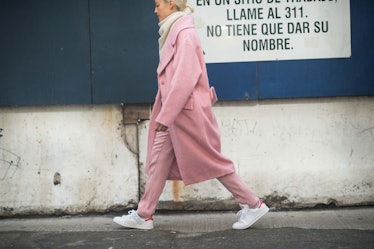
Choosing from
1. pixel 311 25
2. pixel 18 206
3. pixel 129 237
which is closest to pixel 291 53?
pixel 311 25

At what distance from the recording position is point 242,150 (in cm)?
638

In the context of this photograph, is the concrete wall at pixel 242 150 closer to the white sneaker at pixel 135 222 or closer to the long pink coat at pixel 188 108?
Answer: the white sneaker at pixel 135 222

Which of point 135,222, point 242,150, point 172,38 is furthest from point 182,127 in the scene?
point 242,150

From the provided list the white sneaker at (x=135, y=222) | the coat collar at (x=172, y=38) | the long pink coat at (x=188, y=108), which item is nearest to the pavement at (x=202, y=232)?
the white sneaker at (x=135, y=222)

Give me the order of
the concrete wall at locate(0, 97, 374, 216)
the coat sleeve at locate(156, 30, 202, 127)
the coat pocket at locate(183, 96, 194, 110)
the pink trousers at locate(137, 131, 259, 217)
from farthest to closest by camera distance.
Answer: the concrete wall at locate(0, 97, 374, 216), the pink trousers at locate(137, 131, 259, 217), the coat pocket at locate(183, 96, 194, 110), the coat sleeve at locate(156, 30, 202, 127)

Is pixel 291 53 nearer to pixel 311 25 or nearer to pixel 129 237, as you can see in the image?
pixel 311 25

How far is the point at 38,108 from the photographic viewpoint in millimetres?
6387

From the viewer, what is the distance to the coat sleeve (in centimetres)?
529

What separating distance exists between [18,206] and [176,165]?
1600 millimetres

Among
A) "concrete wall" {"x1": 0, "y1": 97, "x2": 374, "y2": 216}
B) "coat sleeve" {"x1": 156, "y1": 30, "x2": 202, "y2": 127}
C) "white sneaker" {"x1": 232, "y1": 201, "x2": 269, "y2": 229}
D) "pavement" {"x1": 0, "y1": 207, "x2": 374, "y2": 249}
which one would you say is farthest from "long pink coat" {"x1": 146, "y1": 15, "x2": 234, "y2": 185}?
"concrete wall" {"x1": 0, "y1": 97, "x2": 374, "y2": 216}

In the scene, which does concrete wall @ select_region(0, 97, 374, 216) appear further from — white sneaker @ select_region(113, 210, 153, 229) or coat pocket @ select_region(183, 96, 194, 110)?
coat pocket @ select_region(183, 96, 194, 110)

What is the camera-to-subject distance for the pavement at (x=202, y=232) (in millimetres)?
5352

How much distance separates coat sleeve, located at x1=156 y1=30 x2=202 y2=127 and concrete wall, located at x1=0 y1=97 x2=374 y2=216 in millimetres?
1056

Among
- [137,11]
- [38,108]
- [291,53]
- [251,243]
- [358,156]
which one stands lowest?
[251,243]
